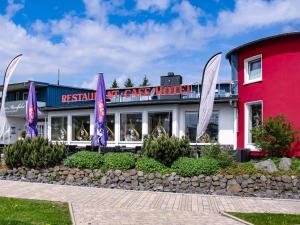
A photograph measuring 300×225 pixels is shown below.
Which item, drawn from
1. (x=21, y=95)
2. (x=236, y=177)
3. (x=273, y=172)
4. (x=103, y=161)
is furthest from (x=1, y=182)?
(x=21, y=95)

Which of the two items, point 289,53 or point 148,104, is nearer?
point 289,53

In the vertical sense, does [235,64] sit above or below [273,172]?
above

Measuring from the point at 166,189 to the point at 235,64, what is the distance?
32.3ft

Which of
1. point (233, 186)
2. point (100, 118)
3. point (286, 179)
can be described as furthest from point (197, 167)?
point (100, 118)

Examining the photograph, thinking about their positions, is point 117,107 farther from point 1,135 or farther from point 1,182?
point 1,182

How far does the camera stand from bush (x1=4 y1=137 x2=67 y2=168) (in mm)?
16156

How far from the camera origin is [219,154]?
46.4 ft

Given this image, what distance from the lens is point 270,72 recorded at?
18.2 metres

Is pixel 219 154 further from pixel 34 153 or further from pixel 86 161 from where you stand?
pixel 34 153

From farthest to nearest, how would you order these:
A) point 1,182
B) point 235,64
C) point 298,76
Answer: point 235,64 → point 298,76 → point 1,182

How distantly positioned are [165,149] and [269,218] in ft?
21.3

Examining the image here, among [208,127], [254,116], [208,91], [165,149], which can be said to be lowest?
[165,149]

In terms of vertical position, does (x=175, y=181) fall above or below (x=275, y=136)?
below

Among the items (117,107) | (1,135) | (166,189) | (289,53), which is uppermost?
(289,53)
